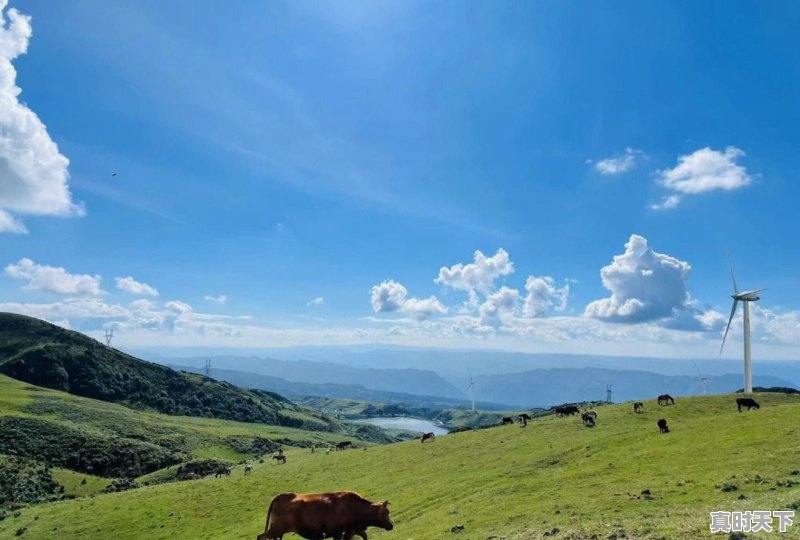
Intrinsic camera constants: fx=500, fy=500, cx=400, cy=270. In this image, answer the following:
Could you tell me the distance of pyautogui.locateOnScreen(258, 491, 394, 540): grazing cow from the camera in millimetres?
17781

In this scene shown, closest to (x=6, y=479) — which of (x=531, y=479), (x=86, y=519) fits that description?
(x=86, y=519)

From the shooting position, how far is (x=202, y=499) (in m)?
46.2

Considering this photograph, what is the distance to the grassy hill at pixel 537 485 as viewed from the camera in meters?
21.0

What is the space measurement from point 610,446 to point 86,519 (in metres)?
45.1

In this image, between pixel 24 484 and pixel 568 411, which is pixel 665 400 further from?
pixel 24 484

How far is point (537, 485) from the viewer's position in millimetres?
30203

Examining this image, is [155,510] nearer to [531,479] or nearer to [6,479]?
[531,479]

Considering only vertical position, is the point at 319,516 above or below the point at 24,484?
above

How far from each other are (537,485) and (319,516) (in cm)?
1705

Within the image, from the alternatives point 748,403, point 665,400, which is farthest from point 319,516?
point 665,400

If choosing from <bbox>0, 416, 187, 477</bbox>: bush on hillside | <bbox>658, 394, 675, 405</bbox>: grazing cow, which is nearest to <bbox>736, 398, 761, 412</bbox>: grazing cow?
<bbox>658, 394, 675, 405</bbox>: grazing cow

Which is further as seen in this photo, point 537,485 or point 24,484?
point 24,484

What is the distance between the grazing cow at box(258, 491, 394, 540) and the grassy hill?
17.5ft

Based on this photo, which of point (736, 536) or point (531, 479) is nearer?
point (736, 536)
